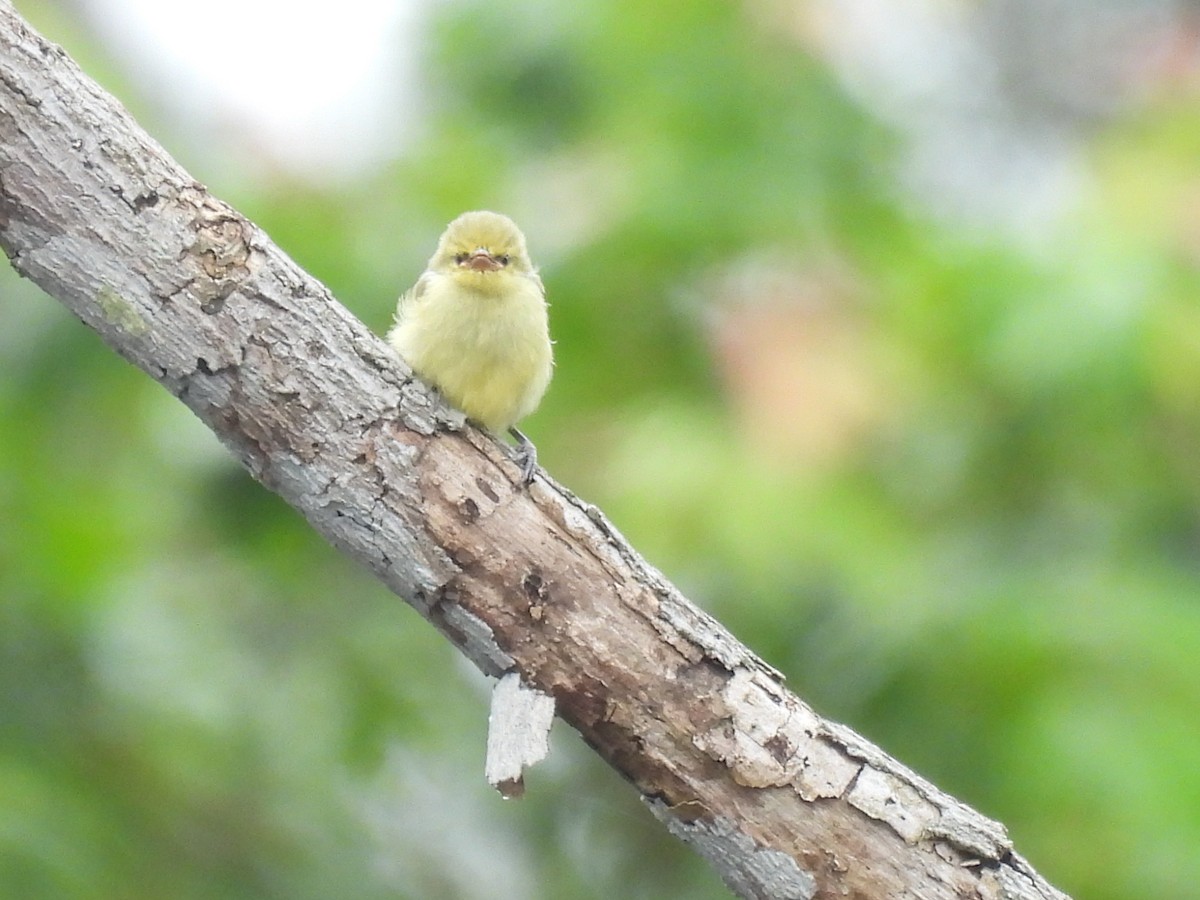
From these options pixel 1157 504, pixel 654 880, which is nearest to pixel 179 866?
pixel 654 880

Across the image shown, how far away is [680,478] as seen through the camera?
15.9ft

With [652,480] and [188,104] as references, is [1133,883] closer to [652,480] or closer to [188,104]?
[652,480]

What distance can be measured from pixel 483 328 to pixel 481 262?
338 mm

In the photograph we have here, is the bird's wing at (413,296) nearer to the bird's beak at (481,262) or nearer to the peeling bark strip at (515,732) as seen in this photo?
the bird's beak at (481,262)

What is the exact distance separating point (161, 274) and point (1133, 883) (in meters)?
3.32

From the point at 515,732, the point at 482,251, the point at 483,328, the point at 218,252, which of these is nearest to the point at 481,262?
the point at 482,251

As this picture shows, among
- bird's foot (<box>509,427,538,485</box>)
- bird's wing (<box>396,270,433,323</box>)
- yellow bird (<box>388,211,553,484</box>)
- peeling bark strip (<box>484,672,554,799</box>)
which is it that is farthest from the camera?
bird's wing (<box>396,270,433,323</box>)

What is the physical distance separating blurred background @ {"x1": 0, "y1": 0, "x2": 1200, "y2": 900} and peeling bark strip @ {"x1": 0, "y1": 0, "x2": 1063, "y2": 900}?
1.20m

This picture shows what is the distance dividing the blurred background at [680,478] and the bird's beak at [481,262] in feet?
2.93

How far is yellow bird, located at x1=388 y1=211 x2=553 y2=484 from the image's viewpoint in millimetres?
3719

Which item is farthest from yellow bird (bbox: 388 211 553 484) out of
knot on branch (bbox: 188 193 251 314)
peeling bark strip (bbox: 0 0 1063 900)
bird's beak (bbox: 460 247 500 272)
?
knot on branch (bbox: 188 193 251 314)

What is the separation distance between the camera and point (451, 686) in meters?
6.38

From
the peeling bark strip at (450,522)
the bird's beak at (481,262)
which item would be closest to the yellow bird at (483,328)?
the bird's beak at (481,262)

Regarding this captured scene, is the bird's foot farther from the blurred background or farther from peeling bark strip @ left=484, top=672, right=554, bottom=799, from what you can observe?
the blurred background
